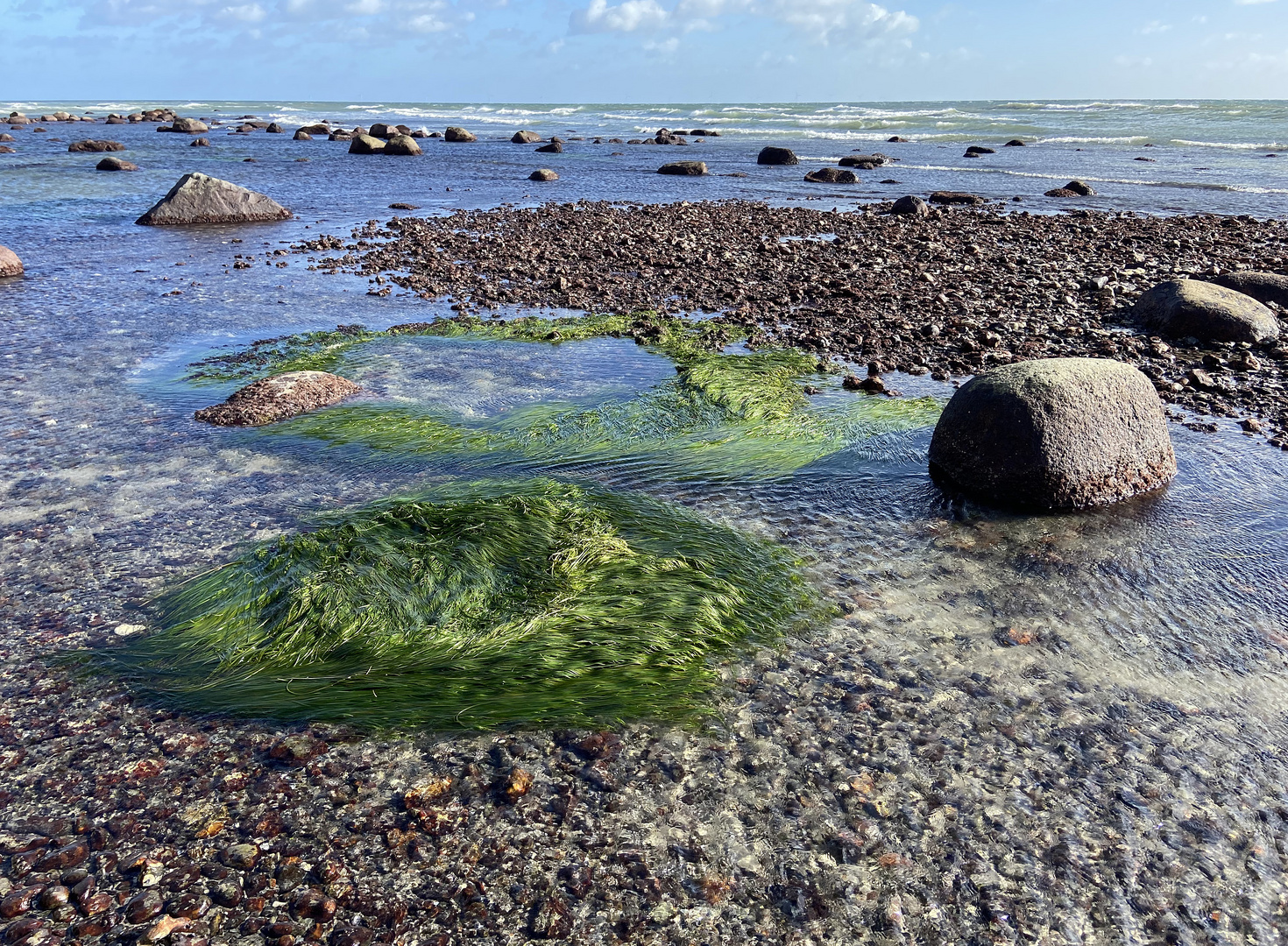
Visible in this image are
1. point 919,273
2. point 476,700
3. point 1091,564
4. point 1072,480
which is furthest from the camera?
point 919,273

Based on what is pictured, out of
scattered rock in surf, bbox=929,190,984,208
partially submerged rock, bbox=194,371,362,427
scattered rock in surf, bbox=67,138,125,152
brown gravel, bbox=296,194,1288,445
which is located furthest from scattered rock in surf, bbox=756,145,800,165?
partially submerged rock, bbox=194,371,362,427

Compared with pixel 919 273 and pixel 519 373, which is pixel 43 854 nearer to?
pixel 519 373

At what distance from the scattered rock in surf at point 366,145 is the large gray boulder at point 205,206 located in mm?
24894

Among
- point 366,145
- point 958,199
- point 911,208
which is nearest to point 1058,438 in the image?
point 911,208

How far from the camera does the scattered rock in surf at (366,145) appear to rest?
4291 centimetres

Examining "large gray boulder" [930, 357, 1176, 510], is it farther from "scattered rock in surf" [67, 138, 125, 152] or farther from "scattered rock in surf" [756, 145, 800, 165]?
"scattered rock in surf" [67, 138, 125, 152]

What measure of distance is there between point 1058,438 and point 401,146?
4233cm

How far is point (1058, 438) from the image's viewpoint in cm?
635

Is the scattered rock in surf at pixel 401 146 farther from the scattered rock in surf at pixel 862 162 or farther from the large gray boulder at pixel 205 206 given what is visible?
the large gray boulder at pixel 205 206

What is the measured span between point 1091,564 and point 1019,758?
224 centimetres

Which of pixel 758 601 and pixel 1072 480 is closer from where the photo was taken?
pixel 758 601

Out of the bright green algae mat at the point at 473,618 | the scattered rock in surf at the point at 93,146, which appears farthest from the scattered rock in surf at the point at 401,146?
the bright green algae mat at the point at 473,618

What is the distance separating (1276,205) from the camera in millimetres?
22344

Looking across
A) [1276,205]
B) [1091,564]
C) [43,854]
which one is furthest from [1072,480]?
[1276,205]
